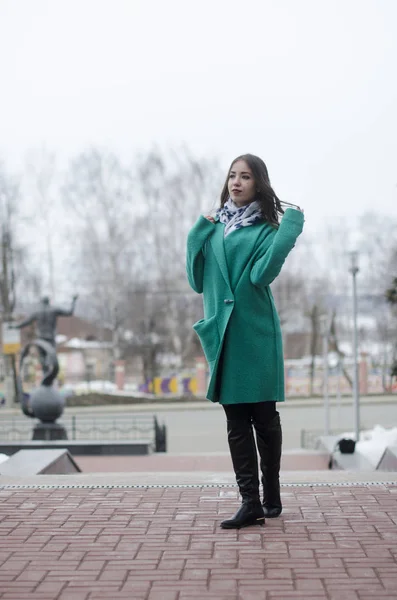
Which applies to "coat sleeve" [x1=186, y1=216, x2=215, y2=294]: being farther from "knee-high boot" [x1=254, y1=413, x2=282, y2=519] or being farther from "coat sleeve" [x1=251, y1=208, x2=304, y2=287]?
"knee-high boot" [x1=254, y1=413, x2=282, y2=519]

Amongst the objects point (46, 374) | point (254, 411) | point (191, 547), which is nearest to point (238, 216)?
point (254, 411)

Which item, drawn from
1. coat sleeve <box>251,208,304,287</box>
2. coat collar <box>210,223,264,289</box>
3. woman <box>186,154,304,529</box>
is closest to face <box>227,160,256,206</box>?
woman <box>186,154,304,529</box>

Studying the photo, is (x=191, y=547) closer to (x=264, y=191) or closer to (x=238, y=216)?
(x=238, y=216)

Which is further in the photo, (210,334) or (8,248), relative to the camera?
(8,248)

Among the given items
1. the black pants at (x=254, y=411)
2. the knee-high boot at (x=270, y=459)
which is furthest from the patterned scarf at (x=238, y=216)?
the knee-high boot at (x=270, y=459)

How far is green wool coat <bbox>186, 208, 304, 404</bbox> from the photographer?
3.84m

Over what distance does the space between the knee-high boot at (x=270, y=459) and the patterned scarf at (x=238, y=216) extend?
100 centimetres

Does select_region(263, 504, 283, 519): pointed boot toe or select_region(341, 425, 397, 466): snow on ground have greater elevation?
select_region(263, 504, 283, 519): pointed boot toe

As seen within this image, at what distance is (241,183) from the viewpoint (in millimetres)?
3996

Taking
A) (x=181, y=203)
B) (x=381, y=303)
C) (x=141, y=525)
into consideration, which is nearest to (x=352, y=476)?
(x=141, y=525)

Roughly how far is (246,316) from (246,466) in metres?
0.76

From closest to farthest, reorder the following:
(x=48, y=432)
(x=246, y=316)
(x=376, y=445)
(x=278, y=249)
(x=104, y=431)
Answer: (x=278, y=249) < (x=246, y=316) < (x=376, y=445) < (x=48, y=432) < (x=104, y=431)

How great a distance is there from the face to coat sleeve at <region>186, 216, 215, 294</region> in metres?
0.20

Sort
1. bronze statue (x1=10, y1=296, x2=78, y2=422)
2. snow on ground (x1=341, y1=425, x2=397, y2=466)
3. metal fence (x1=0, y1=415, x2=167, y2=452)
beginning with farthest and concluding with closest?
bronze statue (x1=10, y1=296, x2=78, y2=422)
metal fence (x1=0, y1=415, x2=167, y2=452)
snow on ground (x1=341, y1=425, x2=397, y2=466)
